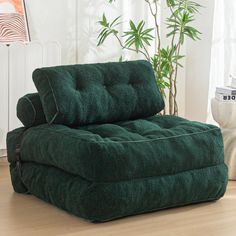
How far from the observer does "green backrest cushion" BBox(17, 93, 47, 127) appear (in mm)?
3932

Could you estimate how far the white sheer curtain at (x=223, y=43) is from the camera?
510 cm

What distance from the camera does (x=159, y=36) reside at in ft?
17.6

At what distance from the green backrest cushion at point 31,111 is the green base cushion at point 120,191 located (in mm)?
240

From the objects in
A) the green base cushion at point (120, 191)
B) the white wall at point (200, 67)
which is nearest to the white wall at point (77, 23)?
the white wall at point (200, 67)

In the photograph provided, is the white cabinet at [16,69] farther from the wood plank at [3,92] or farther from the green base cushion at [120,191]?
the green base cushion at [120,191]

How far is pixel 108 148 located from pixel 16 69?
153cm

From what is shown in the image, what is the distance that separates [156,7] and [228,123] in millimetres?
1097

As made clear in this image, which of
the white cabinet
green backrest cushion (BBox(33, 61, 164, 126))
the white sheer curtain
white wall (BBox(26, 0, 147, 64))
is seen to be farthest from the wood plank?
the white sheer curtain

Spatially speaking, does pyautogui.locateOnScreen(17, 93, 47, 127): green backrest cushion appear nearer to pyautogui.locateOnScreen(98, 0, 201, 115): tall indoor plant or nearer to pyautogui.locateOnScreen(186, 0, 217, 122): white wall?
pyautogui.locateOnScreen(98, 0, 201, 115): tall indoor plant

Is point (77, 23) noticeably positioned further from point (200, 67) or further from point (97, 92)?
point (97, 92)

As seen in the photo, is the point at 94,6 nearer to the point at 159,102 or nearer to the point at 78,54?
the point at 78,54

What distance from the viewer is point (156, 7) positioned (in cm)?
509

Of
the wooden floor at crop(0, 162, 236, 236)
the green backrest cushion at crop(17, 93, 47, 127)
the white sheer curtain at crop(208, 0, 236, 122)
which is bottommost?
the wooden floor at crop(0, 162, 236, 236)

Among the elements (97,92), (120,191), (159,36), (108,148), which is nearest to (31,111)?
(97,92)
